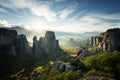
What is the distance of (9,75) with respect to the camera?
455 feet

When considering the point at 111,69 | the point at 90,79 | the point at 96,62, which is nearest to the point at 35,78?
the point at 96,62

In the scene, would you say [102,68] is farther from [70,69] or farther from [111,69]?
[70,69]

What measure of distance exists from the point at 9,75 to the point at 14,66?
21469mm

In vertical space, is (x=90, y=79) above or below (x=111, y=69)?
above

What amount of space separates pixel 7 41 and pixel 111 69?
158 metres

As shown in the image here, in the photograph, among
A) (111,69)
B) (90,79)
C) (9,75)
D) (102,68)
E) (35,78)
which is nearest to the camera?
(90,79)

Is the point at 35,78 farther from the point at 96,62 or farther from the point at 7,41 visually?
the point at 7,41

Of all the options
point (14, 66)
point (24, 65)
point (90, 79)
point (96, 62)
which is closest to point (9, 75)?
point (14, 66)

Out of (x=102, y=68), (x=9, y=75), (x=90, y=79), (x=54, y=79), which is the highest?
(x=90, y=79)

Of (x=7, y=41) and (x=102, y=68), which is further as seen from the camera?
(x=7, y=41)

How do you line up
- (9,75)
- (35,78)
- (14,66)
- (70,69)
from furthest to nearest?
(14,66), (9,75), (35,78), (70,69)

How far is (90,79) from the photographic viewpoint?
9.77 m

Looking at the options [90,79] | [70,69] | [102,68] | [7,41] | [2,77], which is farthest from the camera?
[7,41]

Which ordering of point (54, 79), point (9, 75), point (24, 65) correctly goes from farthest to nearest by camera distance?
point (24, 65), point (9, 75), point (54, 79)
